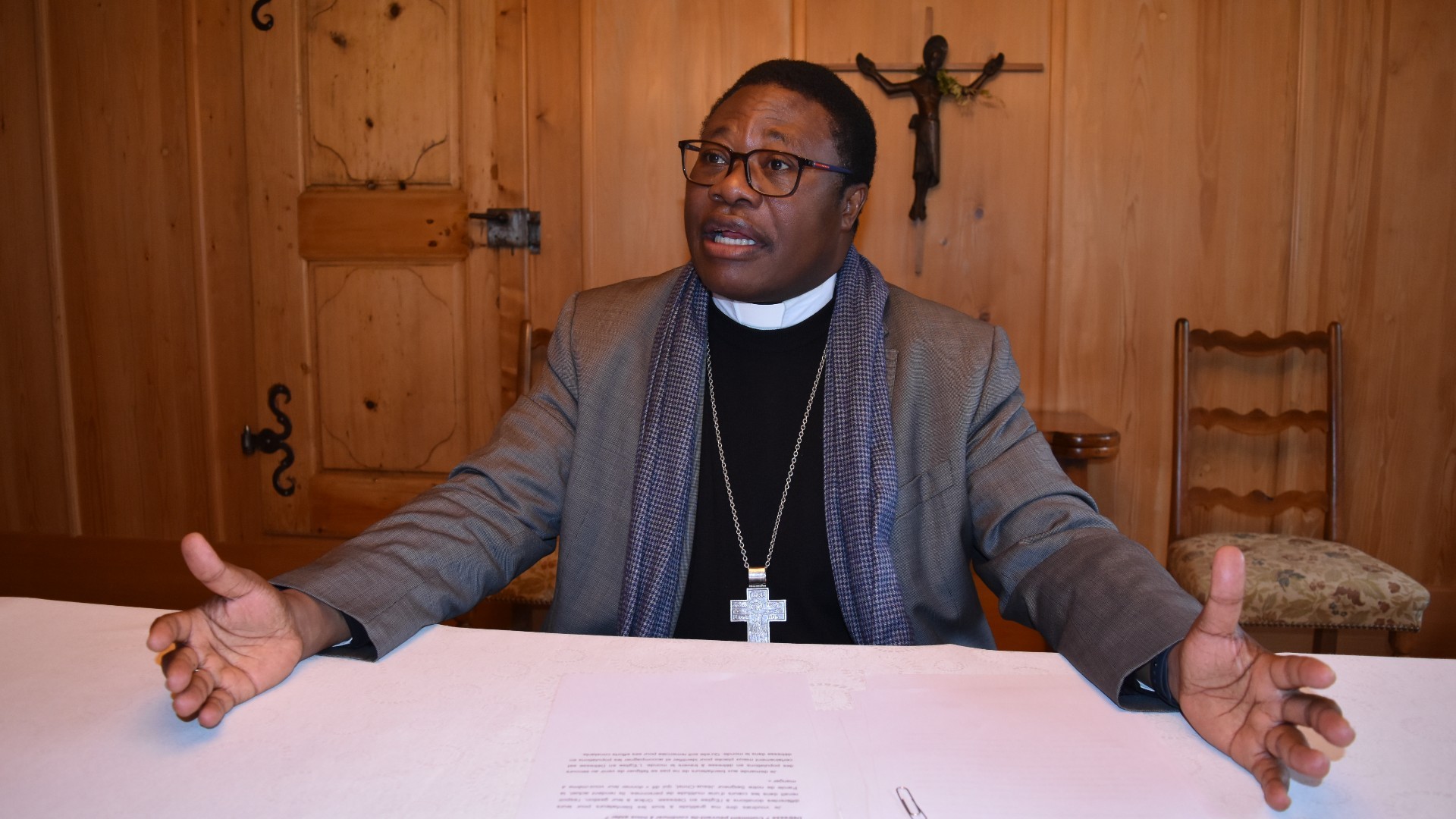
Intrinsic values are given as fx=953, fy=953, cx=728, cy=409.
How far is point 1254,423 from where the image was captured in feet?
9.95

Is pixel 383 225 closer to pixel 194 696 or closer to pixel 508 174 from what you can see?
pixel 508 174

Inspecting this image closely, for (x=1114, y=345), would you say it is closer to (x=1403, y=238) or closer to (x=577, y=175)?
(x=1403, y=238)

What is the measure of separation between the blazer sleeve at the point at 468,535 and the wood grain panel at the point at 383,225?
1935 millimetres

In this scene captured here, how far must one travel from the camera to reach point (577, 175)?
3.39 meters

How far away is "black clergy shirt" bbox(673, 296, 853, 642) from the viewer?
61.1 inches

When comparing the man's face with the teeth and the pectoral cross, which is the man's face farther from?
the pectoral cross

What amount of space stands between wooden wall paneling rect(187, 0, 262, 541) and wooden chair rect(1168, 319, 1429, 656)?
10.9 ft

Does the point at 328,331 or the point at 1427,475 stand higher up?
the point at 328,331

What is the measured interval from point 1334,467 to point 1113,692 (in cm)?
249

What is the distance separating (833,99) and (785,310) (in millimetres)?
375

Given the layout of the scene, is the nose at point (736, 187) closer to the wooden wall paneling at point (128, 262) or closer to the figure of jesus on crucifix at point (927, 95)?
the figure of jesus on crucifix at point (927, 95)

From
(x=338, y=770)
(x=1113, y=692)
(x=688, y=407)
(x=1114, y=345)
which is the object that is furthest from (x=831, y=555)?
(x=1114, y=345)

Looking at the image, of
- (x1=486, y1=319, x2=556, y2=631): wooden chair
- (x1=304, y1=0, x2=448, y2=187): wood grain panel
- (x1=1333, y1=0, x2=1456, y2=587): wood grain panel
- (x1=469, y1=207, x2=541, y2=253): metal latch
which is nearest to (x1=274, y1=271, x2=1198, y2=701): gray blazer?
(x1=486, y1=319, x2=556, y2=631): wooden chair


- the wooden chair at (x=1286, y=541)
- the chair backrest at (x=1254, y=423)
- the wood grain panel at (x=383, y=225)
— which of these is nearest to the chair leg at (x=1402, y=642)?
the wooden chair at (x=1286, y=541)
